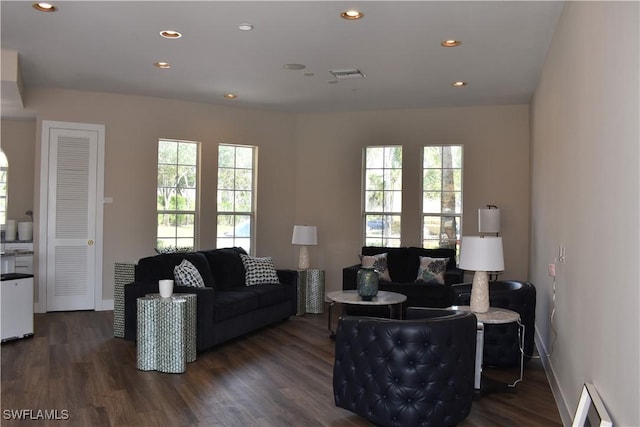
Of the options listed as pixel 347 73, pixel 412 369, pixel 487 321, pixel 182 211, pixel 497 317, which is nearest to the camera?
pixel 412 369

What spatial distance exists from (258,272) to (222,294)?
957mm

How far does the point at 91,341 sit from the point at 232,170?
355 centimetres

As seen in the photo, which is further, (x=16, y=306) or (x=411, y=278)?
(x=411, y=278)

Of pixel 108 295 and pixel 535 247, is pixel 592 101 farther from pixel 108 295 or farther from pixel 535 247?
pixel 108 295

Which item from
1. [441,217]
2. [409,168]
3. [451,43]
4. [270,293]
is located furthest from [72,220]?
[451,43]

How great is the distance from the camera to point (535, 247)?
661 centimetres

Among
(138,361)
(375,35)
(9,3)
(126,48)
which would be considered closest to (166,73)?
(126,48)

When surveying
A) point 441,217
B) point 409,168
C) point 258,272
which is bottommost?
point 258,272

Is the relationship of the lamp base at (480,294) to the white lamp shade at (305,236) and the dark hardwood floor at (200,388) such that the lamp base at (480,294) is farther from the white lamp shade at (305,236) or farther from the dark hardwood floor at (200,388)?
the white lamp shade at (305,236)

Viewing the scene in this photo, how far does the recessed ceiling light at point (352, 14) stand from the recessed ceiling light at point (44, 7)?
2.24 metres

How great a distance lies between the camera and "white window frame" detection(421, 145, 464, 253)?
826cm

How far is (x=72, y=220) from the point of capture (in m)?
7.52

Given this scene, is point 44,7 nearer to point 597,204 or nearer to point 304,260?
point 597,204

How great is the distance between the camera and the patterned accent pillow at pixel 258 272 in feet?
22.9
